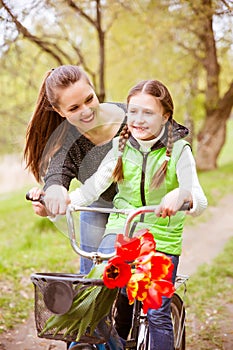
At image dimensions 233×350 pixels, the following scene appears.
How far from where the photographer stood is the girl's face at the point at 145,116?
8.40 feet

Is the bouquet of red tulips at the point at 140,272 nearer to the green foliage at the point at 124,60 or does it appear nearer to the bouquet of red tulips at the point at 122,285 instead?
the bouquet of red tulips at the point at 122,285

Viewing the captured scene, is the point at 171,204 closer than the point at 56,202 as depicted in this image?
Yes

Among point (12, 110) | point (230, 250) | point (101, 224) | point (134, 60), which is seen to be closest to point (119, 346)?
point (101, 224)

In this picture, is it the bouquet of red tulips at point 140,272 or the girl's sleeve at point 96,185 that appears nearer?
the bouquet of red tulips at point 140,272

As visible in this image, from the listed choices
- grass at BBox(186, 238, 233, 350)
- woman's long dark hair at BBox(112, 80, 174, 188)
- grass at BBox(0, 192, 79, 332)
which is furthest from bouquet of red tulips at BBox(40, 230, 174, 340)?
grass at BBox(0, 192, 79, 332)

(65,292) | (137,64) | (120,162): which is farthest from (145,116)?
(137,64)

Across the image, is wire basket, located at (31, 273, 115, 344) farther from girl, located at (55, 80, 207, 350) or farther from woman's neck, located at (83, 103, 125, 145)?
woman's neck, located at (83, 103, 125, 145)

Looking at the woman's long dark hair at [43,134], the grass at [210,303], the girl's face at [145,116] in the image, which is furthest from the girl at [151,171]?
the grass at [210,303]

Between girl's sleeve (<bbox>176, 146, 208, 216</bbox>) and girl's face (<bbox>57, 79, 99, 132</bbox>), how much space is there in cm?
46

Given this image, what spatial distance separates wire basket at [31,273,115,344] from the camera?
A: 216 centimetres

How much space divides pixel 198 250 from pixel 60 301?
5.51 meters

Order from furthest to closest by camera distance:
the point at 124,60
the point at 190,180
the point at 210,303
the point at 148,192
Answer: the point at 124,60
the point at 210,303
the point at 148,192
the point at 190,180

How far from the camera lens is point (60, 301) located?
2178 millimetres

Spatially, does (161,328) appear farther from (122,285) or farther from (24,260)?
(24,260)
